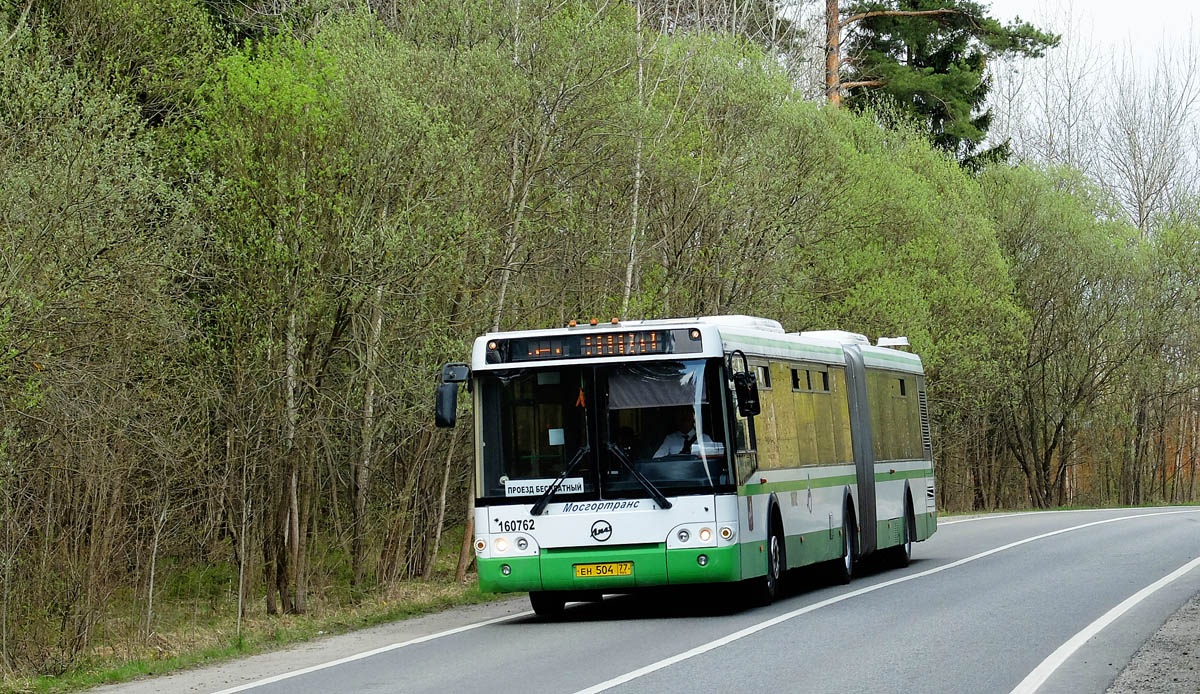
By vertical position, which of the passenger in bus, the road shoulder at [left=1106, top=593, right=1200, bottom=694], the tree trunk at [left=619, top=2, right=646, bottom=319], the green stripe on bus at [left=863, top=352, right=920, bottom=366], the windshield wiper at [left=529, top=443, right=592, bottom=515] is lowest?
the road shoulder at [left=1106, top=593, right=1200, bottom=694]

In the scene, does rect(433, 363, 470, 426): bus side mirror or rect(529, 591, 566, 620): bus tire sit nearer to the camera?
rect(433, 363, 470, 426): bus side mirror

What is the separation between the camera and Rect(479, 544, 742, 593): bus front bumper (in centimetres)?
1577

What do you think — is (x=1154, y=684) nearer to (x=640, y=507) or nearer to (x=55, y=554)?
(x=640, y=507)

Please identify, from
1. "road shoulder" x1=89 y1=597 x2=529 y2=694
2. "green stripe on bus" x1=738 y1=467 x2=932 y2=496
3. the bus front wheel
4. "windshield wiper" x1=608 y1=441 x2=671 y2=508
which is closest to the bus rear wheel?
"green stripe on bus" x1=738 y1=467 x2=932 y2=496

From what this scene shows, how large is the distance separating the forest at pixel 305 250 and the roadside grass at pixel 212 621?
0.14 meters

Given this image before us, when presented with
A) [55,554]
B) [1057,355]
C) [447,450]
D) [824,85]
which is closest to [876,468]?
[447,450]

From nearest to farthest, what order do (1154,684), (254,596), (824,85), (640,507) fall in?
(1154,684)
(640,507)
(254,596)
(824,85)

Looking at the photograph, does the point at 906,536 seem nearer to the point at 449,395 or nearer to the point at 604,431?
the point at 604,431

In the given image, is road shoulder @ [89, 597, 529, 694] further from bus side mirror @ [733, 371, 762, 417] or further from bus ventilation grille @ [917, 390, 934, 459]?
bus ventilation grille @ [917, 390, 934, 459]

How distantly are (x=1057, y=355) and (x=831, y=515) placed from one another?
1502 inches

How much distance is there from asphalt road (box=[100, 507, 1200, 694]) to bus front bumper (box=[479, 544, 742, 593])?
0.41 metres

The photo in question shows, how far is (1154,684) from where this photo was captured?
10891 millimetres

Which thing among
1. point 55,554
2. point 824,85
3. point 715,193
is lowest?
→ point 55,554

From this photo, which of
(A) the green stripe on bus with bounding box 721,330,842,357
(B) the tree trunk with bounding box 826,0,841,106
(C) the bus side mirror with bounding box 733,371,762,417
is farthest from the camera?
(B) the tree trunk with bounding box 826,0,841,106
